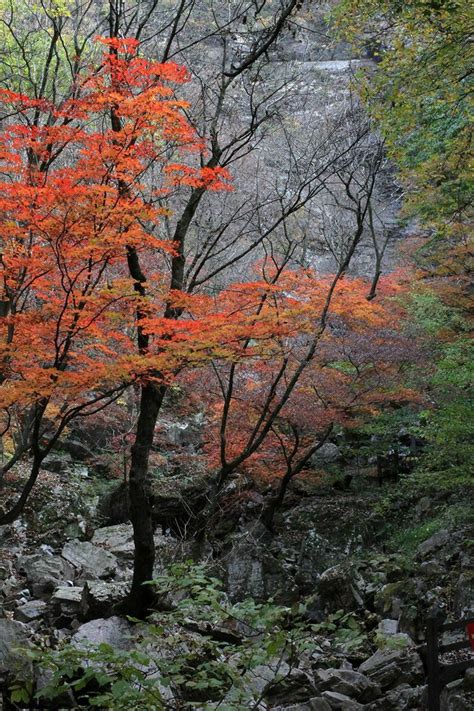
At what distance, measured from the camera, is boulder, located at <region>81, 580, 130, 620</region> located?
7.73 metres

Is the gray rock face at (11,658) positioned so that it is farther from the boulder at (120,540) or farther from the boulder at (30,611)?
→ the boulder at (120,540)

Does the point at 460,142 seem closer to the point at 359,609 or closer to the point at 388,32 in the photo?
the point at 388,32

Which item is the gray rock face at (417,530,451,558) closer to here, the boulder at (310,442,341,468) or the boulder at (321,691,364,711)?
the boulder at (321,691,364,711)

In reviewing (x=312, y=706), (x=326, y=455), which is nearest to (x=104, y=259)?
(x=312, y=706)

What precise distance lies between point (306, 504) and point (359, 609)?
4.85m

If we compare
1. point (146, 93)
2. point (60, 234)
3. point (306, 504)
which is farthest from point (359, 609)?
point (146, 93)

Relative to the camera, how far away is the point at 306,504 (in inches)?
547

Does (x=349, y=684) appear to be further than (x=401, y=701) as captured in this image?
Yes

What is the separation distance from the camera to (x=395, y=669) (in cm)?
643

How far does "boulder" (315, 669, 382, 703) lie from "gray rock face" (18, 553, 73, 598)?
16.5 ft

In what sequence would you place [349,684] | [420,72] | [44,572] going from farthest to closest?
[44,572] → [420,72] → [349,684]

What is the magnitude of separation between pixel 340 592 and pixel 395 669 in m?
2.93

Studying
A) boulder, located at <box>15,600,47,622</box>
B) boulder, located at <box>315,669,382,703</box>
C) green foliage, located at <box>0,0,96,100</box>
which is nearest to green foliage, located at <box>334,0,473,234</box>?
green foliage, located at <box>0,0,96,100</box>

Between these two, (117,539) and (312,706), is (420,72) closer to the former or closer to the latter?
(312,706)
